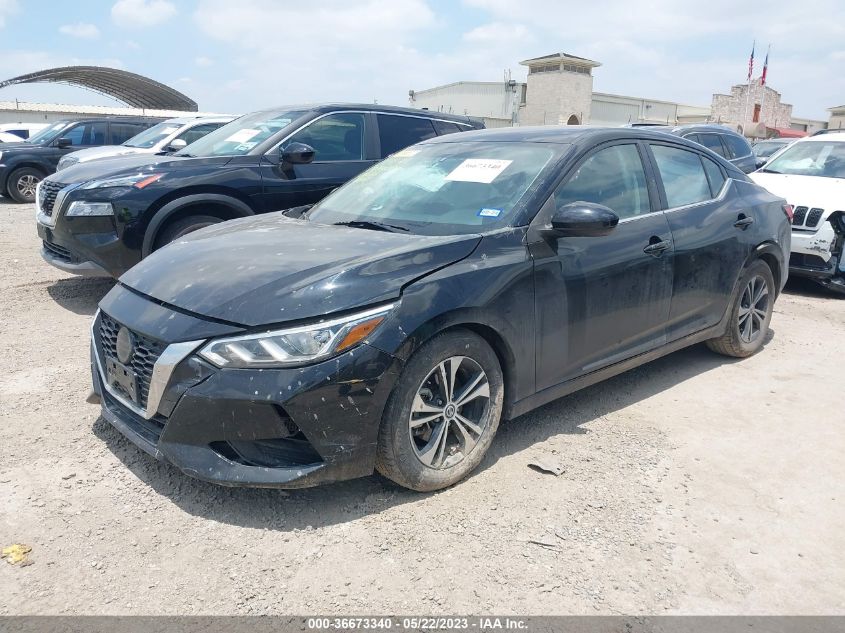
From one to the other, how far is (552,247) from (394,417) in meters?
1.28

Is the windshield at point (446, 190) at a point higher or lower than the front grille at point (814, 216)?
higher

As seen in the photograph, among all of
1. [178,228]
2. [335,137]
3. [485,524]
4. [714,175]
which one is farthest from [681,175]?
[178,228]

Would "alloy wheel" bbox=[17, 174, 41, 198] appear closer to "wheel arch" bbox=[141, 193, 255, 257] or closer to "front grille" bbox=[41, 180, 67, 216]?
"front grille" bbox=[41, 180, 67, 216]

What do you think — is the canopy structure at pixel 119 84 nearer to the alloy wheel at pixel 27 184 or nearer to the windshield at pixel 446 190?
the alloy wheel at pixel 27 184

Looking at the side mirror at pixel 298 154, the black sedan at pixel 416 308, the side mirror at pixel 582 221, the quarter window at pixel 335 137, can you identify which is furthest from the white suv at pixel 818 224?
the side mirror at pixel 298 154

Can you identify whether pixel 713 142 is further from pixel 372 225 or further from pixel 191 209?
pixel 372 225

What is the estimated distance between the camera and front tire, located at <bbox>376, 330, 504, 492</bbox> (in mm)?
2920

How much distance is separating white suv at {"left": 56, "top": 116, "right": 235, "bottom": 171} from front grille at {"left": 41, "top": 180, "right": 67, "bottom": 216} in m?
3.54

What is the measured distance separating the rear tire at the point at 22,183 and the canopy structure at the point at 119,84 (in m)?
29.1

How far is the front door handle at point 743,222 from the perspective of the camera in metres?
4.80

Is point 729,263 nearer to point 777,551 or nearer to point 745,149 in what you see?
point 777,551

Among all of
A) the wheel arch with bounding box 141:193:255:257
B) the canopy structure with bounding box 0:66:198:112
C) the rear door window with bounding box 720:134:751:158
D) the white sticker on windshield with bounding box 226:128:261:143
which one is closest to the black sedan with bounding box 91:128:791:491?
the wheel arch with bounding box 141:193:255:257

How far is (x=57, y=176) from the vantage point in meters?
6.75

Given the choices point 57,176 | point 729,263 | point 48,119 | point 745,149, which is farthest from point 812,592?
point 48,119
